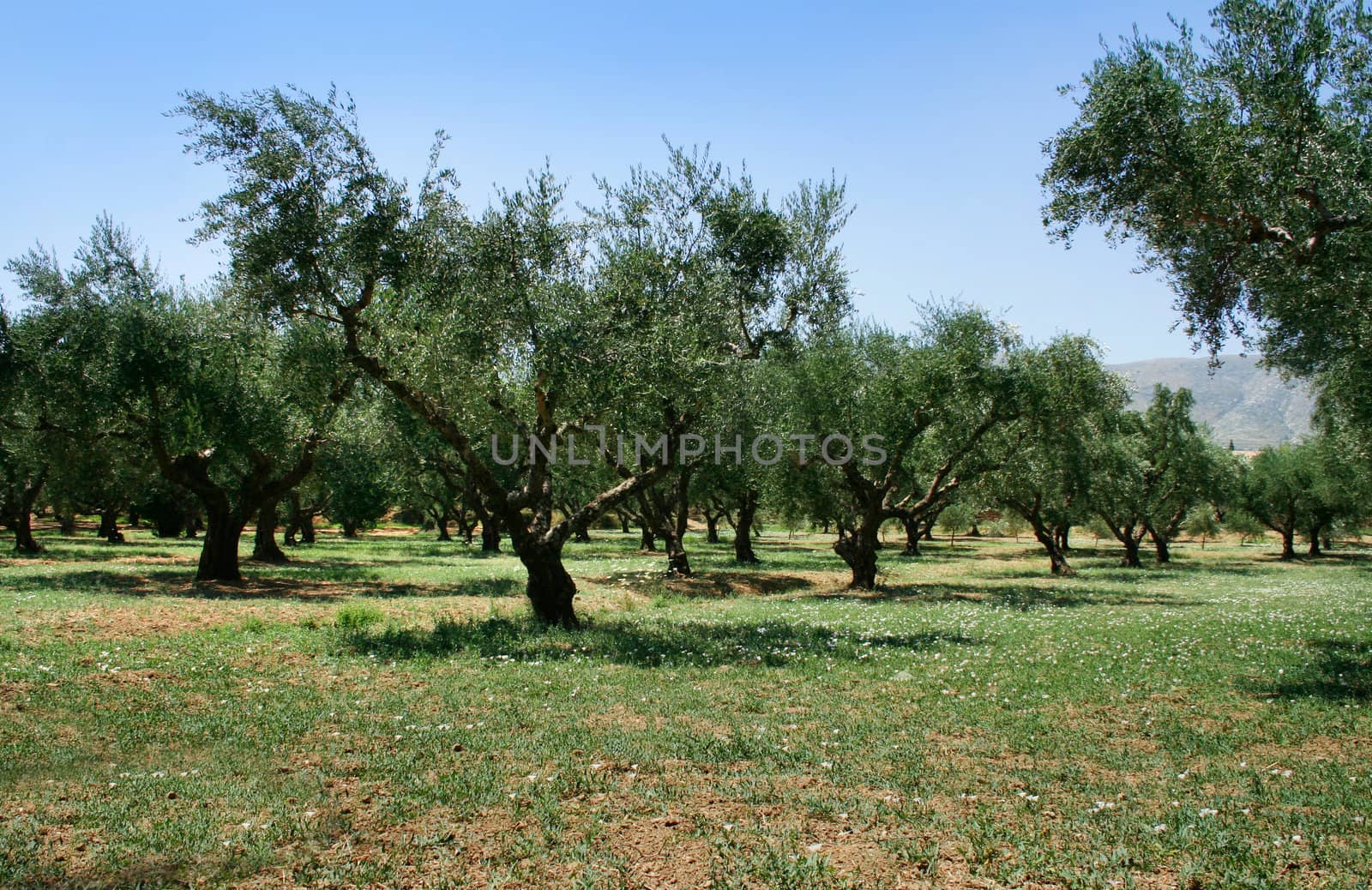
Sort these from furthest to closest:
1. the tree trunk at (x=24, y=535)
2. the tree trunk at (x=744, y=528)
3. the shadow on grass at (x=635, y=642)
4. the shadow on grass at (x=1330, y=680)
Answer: the tree trunk at (x=744, y=528) → the tree trunk at (x=24, y=535) → the shadow on grass at (x=635, y=642) → the shadow on grass at (x=1330, y=680)

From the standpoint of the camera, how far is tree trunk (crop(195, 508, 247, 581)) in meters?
24.8

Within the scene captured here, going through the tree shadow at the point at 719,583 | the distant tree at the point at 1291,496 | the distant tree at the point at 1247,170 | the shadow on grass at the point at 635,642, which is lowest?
the tree shadow at the point at 719,583

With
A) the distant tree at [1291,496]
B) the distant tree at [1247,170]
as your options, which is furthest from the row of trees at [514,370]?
the distant tree at [1291,496]

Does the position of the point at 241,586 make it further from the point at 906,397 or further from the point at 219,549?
the point at 906,397

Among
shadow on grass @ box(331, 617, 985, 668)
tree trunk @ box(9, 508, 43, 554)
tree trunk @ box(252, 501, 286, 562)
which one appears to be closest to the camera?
shadow on grass @ box(331, 617, 985, 668)

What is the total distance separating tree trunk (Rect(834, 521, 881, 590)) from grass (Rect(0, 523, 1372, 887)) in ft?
36.8

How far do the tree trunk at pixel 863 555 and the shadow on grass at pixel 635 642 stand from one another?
12.3 m

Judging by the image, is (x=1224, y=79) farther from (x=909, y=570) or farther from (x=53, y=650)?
(x=909, y=570)

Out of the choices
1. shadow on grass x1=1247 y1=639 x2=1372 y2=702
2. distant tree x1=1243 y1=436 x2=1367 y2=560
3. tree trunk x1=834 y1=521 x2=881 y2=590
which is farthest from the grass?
distant tree x1=1243 y1=436 x2=1367 y2=560

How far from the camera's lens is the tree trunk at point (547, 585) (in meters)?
15.9

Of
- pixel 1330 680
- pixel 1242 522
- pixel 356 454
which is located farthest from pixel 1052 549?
pixel 1242 522

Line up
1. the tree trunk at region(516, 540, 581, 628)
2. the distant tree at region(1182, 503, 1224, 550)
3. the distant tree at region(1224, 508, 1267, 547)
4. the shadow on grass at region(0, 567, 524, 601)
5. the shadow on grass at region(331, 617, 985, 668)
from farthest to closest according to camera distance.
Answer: the distant tree at region(1182, 503, 1224, 550), the distant tree at region(1224, 508, 1267, 547), the shadow on grass at region(0, 567, 524, 601), the tree trunk at region(516, 540, 581, 628), the shadow on grass at region(331, 617, 985, 668)

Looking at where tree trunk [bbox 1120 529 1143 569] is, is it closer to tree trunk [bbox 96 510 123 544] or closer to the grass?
the grass

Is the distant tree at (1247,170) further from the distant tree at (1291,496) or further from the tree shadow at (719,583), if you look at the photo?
the distant tree at (1291,496)
